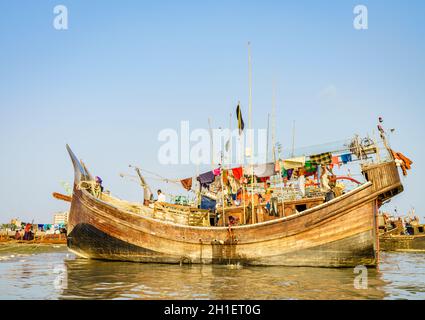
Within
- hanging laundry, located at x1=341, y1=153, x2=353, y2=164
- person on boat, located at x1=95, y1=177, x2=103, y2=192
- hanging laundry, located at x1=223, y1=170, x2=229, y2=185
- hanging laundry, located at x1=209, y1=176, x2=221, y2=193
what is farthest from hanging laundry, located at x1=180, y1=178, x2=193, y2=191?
hanging laundry, located at x1=341, y1=153, x2=353, y2=164

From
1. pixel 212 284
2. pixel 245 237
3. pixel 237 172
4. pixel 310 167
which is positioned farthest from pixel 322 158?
pixel 212 284

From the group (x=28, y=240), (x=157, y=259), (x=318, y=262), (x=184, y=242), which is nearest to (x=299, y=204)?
(x=318, y=262)

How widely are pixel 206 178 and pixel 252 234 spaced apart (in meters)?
8.19

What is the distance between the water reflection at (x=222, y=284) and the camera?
922cm

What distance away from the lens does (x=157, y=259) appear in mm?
17656

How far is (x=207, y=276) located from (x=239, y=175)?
11.1m

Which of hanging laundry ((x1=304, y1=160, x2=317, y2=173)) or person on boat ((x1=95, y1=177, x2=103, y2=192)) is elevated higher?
hanging laundry ((x1=304, y1=160, x2=317, y2=173))

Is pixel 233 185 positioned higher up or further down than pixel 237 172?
further down

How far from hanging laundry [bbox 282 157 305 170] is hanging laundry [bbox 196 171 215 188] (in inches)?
187

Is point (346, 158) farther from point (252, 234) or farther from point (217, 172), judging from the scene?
point (217, 172)

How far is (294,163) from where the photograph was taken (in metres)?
20.8

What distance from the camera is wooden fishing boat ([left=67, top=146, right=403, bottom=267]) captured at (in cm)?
1469

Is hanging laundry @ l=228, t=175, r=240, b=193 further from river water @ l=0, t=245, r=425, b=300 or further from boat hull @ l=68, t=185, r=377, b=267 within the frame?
river water @ l=0, t=245, r=425, b=300

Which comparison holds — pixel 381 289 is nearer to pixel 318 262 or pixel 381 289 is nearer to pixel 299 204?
pixel 318 262
